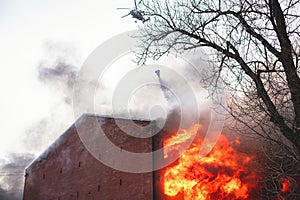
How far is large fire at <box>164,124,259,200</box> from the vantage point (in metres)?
13.4

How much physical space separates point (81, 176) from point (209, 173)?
7.43 meters

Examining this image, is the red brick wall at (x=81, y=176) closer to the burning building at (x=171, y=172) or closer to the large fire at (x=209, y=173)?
the burning building at (x=171, y=172)

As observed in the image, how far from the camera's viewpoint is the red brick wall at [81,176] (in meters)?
14.3

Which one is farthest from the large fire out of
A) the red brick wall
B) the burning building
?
the red brick wall

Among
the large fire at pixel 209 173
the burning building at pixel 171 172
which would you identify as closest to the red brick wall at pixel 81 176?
the burning building at pixel 171 172

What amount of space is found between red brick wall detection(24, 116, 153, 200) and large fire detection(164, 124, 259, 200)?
41.4 inches

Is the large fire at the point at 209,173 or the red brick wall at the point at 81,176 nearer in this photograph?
the large fire at the point at 209,173

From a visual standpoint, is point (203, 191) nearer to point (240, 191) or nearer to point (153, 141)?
point (240, 191)

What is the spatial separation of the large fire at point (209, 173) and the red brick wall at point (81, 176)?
1.05 metres

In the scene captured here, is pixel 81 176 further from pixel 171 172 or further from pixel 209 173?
pixel 209 173

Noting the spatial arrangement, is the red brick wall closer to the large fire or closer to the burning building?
the burning building

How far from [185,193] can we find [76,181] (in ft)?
23.3

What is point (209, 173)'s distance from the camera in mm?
13531

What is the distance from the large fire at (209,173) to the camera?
13359mm
